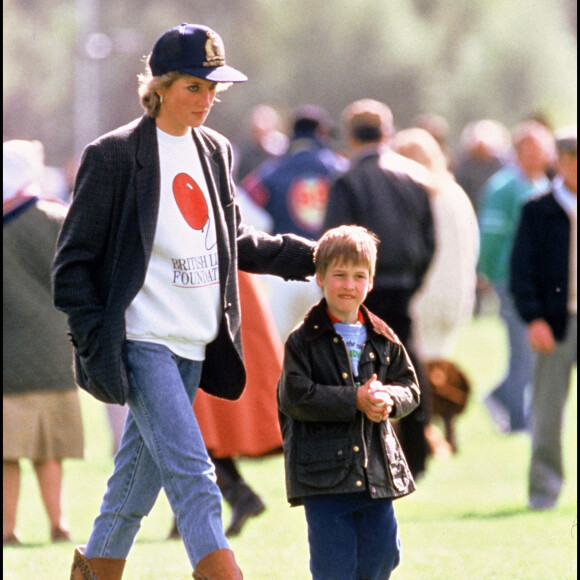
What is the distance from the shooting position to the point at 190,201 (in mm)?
5441

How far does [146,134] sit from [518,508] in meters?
4.10

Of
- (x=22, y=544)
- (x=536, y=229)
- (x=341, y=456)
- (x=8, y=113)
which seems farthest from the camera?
(x=8, y=113)

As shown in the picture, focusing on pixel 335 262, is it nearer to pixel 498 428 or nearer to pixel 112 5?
pixel 498 428

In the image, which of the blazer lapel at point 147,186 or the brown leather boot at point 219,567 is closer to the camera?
the brown leather boot at point 219,567

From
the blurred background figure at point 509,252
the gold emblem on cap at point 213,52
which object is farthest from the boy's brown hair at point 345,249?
the blurred background figure at point 509,252

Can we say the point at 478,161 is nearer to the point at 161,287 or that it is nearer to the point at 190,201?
the point at 190,201

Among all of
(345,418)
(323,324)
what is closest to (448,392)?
(323,324)

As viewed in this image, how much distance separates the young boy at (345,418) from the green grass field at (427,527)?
4.20 feet

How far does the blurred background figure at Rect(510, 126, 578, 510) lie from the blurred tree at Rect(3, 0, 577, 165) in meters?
40.9

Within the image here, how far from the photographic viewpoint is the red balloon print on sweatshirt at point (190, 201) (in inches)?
213

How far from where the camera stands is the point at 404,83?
5216 centimetres

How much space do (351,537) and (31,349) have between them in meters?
3.22

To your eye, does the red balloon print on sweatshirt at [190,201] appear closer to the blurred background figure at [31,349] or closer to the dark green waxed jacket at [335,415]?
the dark green waxed jacket at [335,415]

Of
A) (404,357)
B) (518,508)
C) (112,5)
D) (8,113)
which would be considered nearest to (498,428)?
(518,508)
